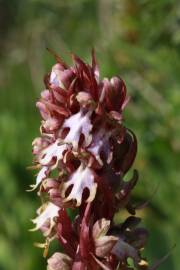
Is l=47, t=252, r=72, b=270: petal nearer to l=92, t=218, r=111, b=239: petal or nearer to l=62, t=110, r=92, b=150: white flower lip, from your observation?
l=92, t=218, r=111, b=239: petal

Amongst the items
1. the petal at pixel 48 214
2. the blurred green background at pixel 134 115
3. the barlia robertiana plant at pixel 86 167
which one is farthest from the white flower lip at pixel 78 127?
the blurred green background at pixel 134 115

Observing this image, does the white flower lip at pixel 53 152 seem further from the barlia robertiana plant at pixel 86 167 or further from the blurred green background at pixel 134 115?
the blurred green background at pixel 134 115

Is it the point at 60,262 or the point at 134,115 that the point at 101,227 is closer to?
the point at 60,262

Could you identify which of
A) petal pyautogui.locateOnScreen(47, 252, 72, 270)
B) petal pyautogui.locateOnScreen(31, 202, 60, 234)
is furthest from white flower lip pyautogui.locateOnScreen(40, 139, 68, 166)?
petal pyautogui.locateOnScreen(47, 252, 72, 270)

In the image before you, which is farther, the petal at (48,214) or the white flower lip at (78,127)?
the petal at (48,214)

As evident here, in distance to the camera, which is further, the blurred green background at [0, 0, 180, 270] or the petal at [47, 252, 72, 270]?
the blurred green background at [0, 0, 180, 270]

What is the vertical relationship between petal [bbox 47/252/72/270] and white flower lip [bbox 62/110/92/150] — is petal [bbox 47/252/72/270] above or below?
below
